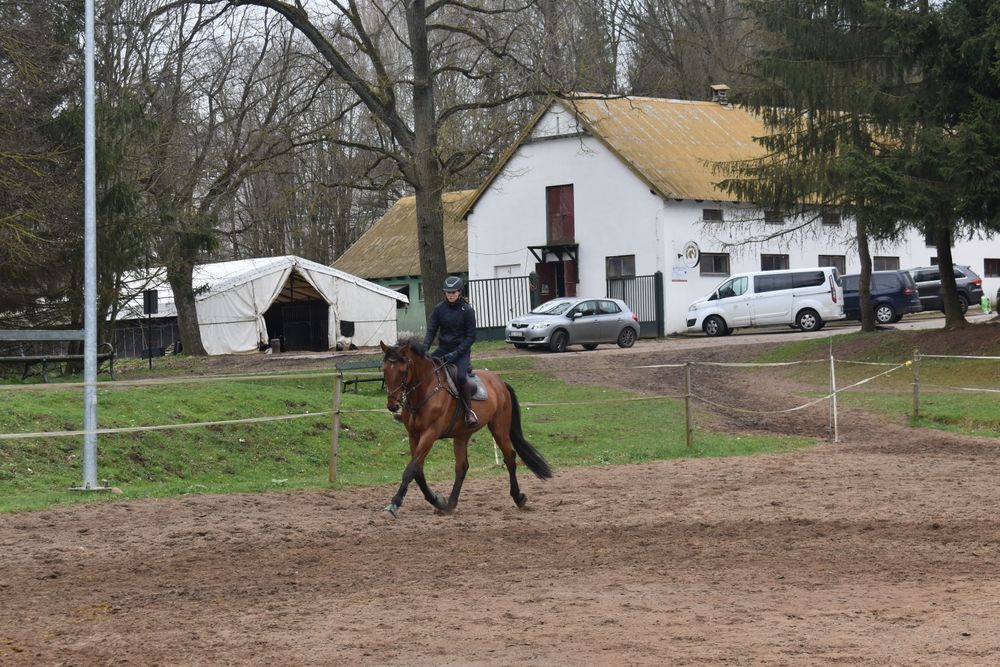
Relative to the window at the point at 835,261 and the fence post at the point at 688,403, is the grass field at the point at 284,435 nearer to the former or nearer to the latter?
the fence post at the point at 688,403

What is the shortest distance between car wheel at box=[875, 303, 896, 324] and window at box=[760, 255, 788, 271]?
7510mm

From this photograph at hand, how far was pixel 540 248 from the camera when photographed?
158 feet

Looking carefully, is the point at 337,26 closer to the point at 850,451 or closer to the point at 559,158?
the point at 559,158

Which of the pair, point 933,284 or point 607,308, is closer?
point 607,308

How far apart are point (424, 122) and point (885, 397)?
13955 mm

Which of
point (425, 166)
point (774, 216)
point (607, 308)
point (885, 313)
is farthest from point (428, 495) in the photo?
point (885, 313)

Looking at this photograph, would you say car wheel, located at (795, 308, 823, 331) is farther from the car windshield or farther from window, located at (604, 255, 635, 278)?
the car windshield

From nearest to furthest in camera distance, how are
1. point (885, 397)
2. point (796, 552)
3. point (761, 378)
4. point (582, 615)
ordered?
point (582, 615), point (796, 552), point (885, 397), point (761, 378)

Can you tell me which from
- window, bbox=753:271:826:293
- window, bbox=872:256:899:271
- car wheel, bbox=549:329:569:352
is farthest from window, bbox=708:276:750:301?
window, bbox=872:256:899:271

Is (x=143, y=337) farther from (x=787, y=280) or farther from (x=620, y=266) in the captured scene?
(x=787, y=280)

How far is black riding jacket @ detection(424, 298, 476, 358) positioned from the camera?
45.5ft

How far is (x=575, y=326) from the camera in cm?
3766

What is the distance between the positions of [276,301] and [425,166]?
17540 millimetres

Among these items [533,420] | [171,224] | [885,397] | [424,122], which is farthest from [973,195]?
[171,224]
